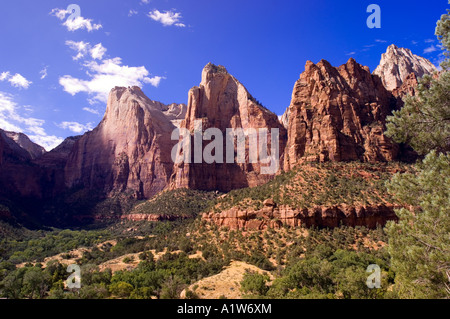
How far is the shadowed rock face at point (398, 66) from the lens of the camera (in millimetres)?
101938

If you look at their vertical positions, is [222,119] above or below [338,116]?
above

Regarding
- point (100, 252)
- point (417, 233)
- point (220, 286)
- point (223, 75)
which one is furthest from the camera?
point (223, 75)

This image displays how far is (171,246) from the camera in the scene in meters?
45.2

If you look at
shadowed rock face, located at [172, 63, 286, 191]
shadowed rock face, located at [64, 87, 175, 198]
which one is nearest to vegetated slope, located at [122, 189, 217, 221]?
shadowed rock face, located at [172, 63, 286, 191]

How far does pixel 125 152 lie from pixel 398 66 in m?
118

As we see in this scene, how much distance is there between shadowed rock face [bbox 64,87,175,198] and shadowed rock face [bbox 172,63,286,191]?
17.2m

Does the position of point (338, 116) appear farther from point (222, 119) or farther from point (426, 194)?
point (222, 119)

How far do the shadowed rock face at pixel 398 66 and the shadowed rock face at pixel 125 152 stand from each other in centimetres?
8987

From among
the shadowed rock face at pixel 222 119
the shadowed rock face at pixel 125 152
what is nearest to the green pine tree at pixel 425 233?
the shadowed rock face at pixel 222 119

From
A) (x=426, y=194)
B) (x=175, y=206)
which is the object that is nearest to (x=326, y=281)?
(x=426, y=194)

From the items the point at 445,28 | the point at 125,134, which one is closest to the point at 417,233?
the point at 445,28

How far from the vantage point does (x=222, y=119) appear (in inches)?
4535

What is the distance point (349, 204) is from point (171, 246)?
2783cm
